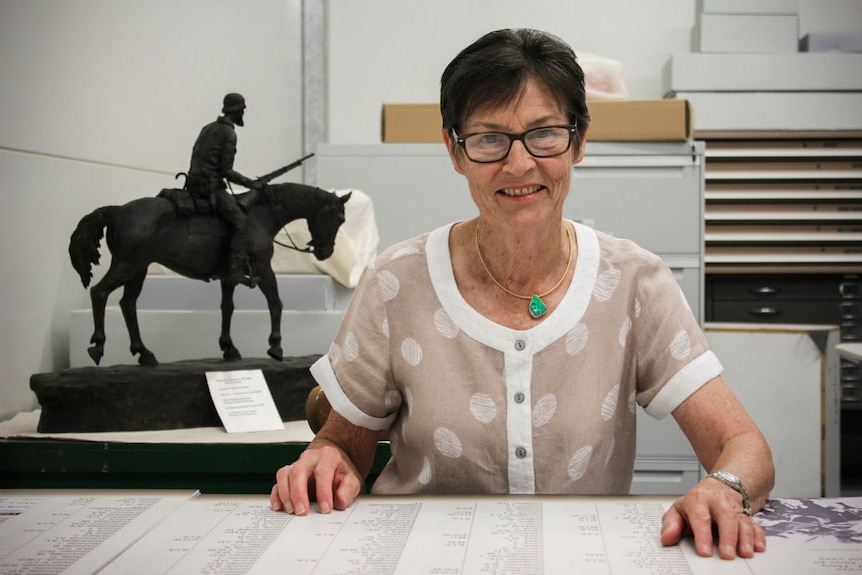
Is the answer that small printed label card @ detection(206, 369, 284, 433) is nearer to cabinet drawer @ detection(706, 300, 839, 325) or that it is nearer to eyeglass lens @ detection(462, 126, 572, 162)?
eyeglass lens @ detection(462, 126, 572, 162)

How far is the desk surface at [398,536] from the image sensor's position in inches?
32.6

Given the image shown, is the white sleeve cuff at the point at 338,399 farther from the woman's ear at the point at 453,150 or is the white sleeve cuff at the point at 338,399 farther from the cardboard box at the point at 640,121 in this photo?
the cardboard box at the point at 640,121

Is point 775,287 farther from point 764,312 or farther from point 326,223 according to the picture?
point 326,223

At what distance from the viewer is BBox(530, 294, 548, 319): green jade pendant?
4.00ft

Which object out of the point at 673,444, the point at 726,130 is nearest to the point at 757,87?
the point at 726,130

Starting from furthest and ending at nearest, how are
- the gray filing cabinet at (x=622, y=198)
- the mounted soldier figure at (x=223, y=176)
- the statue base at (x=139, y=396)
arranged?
the gray filing cabinet at (x=622, y=198)
the mounted soldier figure at (x=223, y=176)
the statue base at (x=139, y=396)

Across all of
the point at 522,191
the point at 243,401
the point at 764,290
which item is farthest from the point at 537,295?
the point at 764,290

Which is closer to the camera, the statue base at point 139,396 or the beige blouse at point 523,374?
the beige blouse at point 523,374

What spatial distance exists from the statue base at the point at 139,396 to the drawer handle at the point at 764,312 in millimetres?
2335

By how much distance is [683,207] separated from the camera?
2799 millimetres

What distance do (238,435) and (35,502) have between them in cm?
67

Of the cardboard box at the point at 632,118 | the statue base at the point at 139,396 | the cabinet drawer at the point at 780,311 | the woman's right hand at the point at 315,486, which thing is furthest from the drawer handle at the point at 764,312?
the woman's right hand at the point at 315,486

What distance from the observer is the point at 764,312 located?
139 inches

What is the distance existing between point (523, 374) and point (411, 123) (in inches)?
72.3
